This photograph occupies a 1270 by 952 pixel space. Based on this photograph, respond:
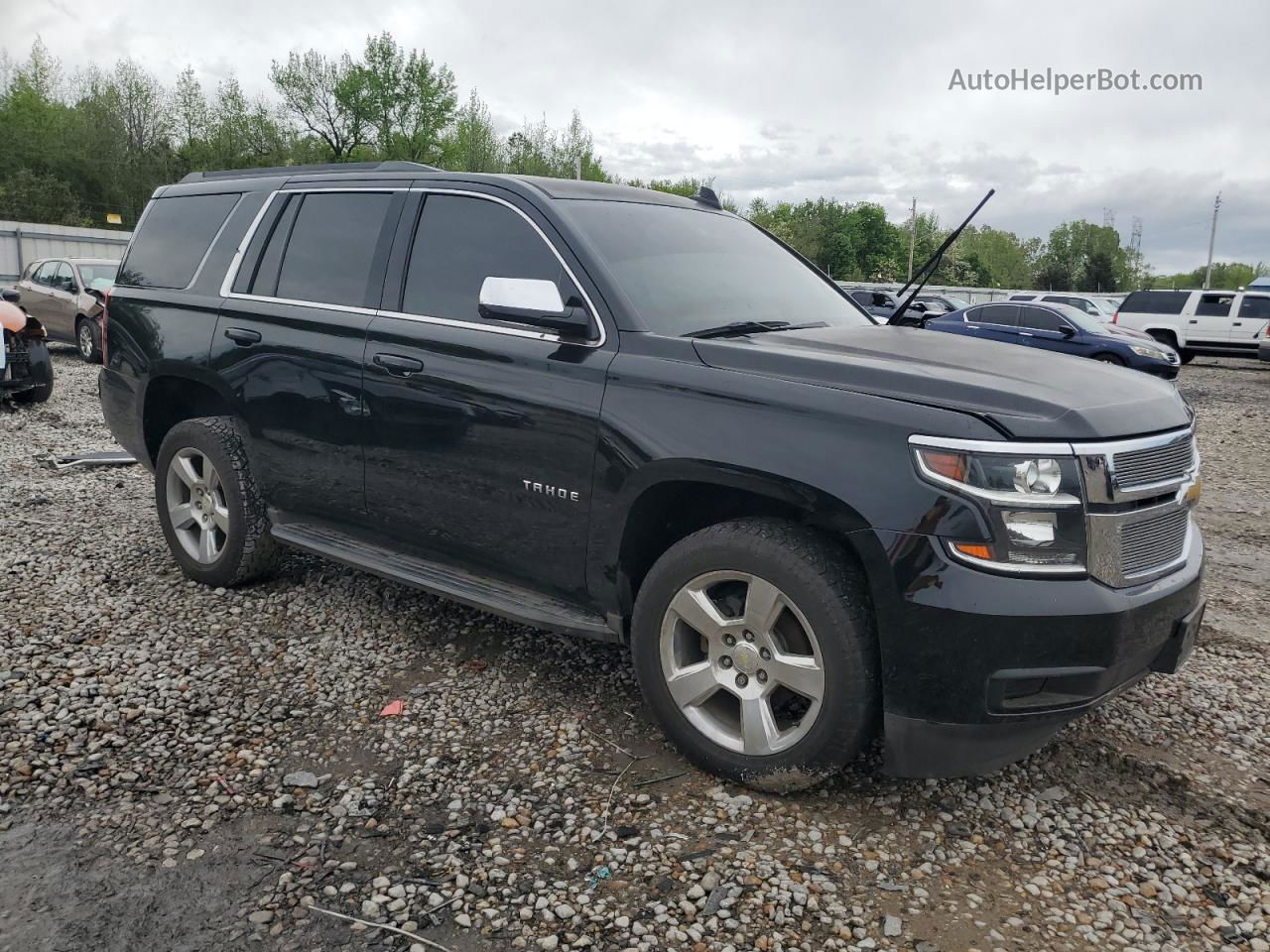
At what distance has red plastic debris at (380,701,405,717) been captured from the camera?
11.9 ft

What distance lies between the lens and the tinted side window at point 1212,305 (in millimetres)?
22953

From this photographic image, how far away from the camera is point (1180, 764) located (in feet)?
10.8

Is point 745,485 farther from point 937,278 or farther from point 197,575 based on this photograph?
point 937,278

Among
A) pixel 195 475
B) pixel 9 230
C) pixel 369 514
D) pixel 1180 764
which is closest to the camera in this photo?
pixel 1180 764

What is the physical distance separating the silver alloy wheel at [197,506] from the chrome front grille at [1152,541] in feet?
12.5

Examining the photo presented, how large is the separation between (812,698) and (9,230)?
97.8 feet

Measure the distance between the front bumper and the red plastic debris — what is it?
1.82 metres

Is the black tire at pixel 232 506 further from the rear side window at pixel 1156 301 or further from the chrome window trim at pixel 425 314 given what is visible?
the rear side window at pixel 1156 301

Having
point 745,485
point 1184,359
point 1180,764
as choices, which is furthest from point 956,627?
point 1184,359

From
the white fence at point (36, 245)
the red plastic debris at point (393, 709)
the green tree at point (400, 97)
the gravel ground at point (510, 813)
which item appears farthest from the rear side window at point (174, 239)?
the green tree at point (400, 97)

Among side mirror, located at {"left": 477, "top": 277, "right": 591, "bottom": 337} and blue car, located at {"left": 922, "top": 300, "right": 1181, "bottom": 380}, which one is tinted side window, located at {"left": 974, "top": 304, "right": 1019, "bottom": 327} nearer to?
blue car, located at {"left": 922, "top": 300, "right": 1181, "bottom": 380}

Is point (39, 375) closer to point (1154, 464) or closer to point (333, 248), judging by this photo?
point (333, 248)

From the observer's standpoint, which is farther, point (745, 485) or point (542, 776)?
point (542, 776)

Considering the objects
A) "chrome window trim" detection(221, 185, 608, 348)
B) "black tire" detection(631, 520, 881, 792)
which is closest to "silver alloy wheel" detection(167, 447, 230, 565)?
"chrome window trim" detection(221, 185, 608, 348)
